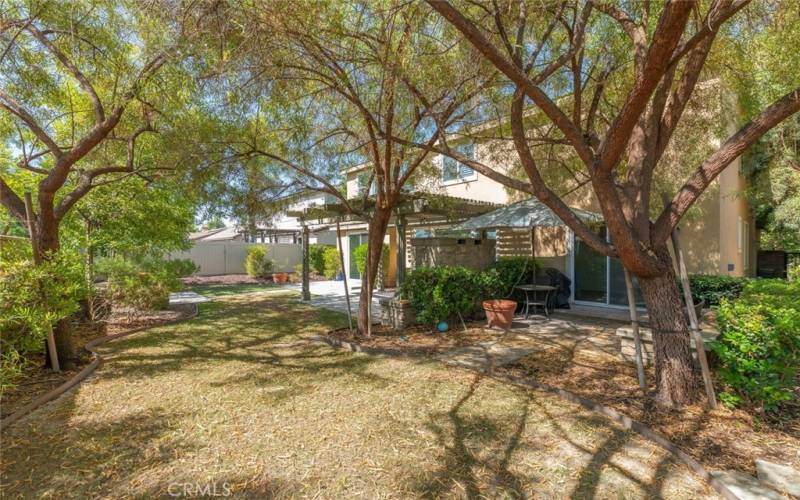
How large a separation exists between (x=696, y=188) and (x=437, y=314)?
4.58 meters

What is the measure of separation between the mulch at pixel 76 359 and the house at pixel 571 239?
183 inches

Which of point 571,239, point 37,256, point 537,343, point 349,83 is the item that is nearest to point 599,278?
point 571,239

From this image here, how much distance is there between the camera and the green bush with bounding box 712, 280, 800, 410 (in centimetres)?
321

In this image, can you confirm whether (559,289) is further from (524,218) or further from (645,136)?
(645,136)

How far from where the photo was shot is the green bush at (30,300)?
12.8ft

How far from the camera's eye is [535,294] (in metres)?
8.73

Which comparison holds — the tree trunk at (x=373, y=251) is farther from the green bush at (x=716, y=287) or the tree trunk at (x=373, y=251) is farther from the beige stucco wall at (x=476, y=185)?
the green bush at (x=716, y=287)

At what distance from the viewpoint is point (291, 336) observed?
704 centimetres

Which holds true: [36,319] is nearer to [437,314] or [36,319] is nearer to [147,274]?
[147,274]

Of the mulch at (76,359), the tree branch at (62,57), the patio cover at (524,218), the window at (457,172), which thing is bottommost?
the mulch at (76,359)

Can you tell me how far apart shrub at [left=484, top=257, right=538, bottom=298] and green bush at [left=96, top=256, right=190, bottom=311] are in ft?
24.3

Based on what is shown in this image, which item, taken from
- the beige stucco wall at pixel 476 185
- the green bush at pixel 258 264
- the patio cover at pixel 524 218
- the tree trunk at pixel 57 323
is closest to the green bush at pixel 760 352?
the patio cover at pixel 524 218

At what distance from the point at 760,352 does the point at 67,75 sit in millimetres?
10399

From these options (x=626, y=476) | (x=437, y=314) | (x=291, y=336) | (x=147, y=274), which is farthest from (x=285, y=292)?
(x=626, y=476)
